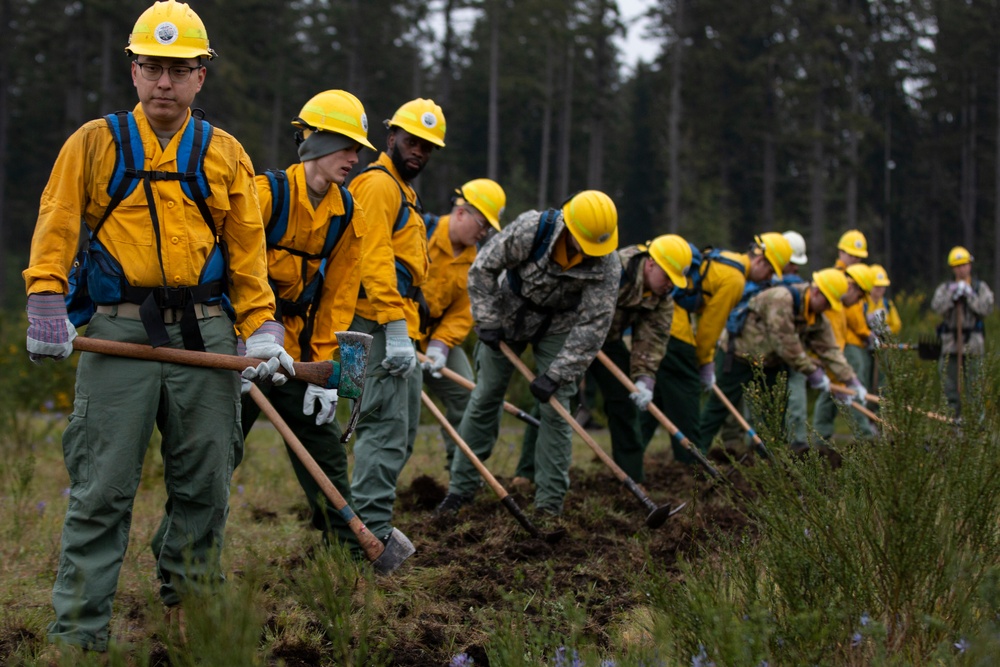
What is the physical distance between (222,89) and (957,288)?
21853mm

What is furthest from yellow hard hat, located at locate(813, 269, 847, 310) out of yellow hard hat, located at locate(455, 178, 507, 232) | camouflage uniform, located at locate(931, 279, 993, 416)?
camouflage uniform, located at locate(931, 279, 993, 416)

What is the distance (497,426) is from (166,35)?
3819mm

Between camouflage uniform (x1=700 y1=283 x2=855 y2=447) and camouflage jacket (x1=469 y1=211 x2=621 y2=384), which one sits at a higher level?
camouflage jacket (x1=469 y1=211 x2=621 y2=384)

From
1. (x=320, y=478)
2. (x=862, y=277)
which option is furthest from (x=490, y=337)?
(x=862, y=277)

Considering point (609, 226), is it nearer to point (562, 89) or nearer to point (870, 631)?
point (870, 631)

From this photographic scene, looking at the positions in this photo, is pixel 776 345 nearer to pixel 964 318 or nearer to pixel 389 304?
pixel 389 304

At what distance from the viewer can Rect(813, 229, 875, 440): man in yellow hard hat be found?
10.2 meters

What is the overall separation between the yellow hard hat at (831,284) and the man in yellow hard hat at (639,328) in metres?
2.30

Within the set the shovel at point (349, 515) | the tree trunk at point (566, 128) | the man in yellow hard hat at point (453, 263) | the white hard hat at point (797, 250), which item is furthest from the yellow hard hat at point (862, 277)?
the tree trunk at point (566, 128)

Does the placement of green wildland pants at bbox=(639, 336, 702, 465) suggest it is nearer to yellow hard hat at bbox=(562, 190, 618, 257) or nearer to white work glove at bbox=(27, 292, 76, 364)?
yellow hard hat at bbox=(562, 190, 618, 257)

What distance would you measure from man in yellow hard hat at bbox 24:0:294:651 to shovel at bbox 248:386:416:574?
62 cm

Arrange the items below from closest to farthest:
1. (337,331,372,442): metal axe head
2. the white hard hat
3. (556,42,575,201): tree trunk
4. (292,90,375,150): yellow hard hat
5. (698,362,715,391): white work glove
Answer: (337,331,372,442): metal axe head < (292,90,375,150): yellow hard hat < (698,362,715,391): white work glove < the white hard hat < (556,42,575,201): tree trunk

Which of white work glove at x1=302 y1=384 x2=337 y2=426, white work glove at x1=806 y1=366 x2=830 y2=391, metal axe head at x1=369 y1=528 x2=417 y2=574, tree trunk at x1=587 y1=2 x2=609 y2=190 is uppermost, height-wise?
tree trunk at x1=587 y1=2 x2=609 y2=190

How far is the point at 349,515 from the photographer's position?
4.46 metres
